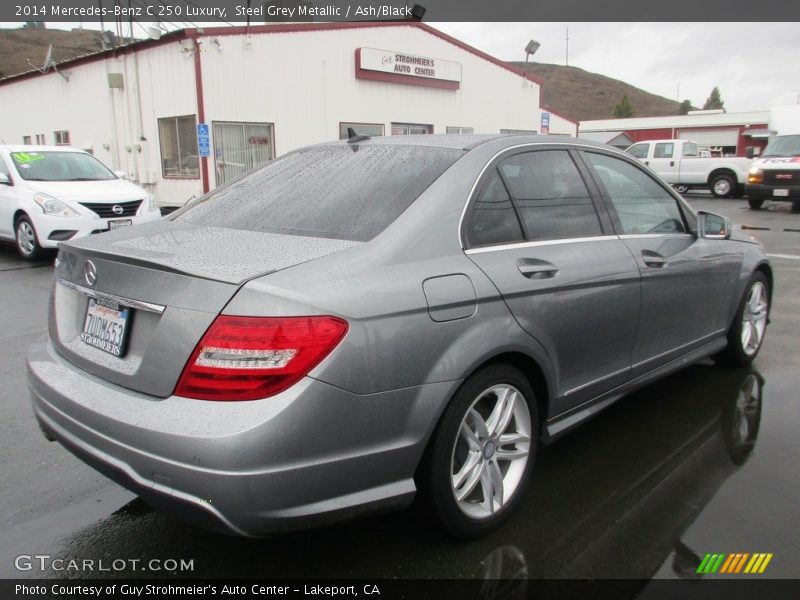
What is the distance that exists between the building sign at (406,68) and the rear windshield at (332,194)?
56.1ft

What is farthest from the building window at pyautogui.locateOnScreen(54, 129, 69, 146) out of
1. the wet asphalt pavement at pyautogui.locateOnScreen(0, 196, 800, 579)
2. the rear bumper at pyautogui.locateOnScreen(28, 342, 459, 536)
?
the rear bumper at pyautogui.locateOnScreen(28, 342, 459, 536)

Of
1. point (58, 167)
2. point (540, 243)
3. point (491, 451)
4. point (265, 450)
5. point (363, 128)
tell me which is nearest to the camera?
point (265, 450)

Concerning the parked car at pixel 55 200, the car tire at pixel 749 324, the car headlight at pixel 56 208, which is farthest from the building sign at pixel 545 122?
the car tire at pixel 749 324

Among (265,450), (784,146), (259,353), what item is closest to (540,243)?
(259,353)

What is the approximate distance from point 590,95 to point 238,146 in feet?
571

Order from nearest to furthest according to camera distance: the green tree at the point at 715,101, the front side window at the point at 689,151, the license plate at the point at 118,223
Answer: the license plate at the point at 118,223 → the front side window at the point at 689,151 → the green tree at the point at 715,101

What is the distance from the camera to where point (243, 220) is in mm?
2848

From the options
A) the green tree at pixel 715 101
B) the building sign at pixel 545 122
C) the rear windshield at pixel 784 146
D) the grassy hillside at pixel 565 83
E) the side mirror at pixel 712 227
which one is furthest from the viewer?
the green tree at pixel 715 101

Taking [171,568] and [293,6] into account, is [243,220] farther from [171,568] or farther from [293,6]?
[293,6]

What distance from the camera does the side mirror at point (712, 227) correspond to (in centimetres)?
390

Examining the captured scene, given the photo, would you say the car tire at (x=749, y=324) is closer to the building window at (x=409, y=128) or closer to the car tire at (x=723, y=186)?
the building window at (x=409, y=128)

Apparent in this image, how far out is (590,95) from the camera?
174 metres

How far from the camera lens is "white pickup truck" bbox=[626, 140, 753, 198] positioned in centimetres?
2227

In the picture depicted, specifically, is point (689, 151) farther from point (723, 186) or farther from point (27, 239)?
point (27, 239)
